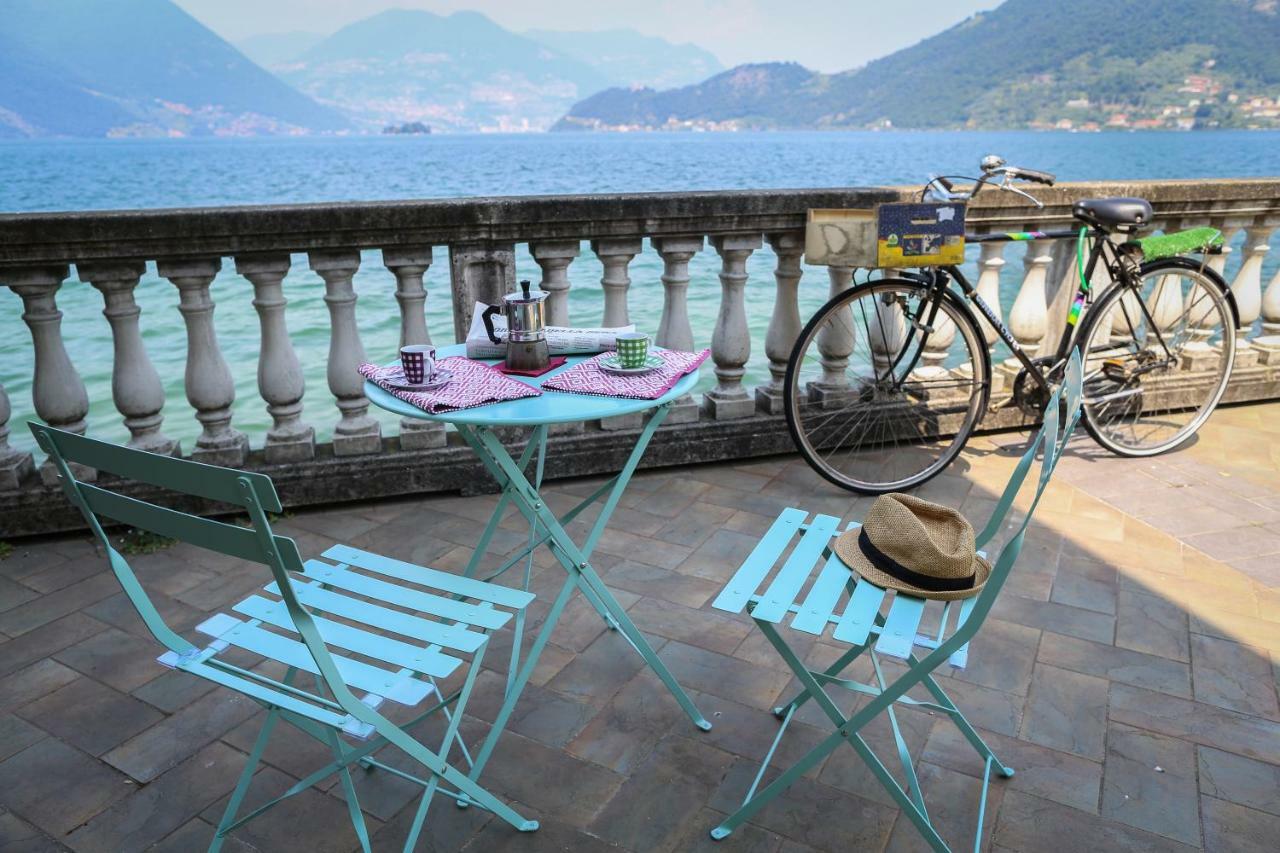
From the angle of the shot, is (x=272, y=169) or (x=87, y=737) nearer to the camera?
(x=87, y=737)

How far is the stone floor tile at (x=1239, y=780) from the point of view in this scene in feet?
7.06

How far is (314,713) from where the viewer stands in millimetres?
1669

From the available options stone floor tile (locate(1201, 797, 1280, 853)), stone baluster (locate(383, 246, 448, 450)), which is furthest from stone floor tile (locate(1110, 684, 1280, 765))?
stone baluster (locate(383, 246, 448, 450))

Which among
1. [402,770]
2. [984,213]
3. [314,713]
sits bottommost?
[402,770]

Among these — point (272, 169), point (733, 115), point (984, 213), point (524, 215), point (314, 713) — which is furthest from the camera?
point (733, 115)

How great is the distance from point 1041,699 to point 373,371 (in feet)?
6.87

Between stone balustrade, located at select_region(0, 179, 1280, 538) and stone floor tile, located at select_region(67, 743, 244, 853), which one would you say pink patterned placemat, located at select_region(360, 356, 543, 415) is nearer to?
stone floor tile, located at select_region(67, 743, 244, 853)

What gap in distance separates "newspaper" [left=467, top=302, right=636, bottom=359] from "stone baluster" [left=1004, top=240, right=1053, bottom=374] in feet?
8.59

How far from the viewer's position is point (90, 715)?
2506 millimetres

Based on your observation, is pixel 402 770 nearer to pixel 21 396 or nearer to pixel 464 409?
pixel 464 409

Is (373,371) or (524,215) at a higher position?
(524,215)

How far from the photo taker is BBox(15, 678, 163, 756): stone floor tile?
2413mm

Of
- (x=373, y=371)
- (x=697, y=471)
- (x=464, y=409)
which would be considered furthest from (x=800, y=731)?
(x=697, y=471)

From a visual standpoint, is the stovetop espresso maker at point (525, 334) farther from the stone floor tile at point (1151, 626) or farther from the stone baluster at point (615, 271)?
the stone floor tile at point (1151, 626)
